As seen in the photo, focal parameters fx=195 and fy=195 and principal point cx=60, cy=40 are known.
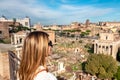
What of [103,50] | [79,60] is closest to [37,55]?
[79,60]

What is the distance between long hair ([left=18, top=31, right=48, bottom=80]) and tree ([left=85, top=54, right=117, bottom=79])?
16.7m

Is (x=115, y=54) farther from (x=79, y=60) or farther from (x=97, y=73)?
(x=97, y=73)

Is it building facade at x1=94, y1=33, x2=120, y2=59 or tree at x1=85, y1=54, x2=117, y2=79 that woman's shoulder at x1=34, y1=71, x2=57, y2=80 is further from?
building facade at x1=94, y1=33, x2=120, y2=59

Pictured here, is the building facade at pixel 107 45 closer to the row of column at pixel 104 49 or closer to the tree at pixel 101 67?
the row of column at pixel 104 49

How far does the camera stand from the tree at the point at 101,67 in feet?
58.0

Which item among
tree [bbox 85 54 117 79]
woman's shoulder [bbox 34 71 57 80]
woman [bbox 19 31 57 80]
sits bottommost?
tree [bbox 85 54 117 79]

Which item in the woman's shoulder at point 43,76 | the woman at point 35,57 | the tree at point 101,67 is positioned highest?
the woman at point 35,57

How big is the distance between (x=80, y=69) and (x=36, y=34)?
18840 millimetres

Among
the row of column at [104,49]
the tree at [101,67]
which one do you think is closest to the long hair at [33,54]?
the tree at [101,67]

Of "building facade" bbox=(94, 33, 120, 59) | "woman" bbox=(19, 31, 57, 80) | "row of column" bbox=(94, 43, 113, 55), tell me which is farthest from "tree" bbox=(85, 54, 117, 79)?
"woman" bbox=(19, 31, 57, 80)

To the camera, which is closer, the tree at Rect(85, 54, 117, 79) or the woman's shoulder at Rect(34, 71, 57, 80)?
the woman's shoulder at Rect(34, 71, 57, 80)

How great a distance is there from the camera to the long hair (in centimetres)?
146

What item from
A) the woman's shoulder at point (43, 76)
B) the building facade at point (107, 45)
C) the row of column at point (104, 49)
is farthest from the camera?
the row of column at point (104, 49)

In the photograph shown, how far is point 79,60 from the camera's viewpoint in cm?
2317
